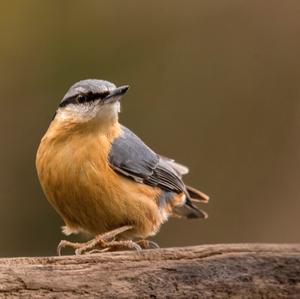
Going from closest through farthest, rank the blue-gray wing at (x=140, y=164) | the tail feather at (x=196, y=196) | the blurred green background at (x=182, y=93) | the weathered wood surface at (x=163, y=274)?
the weathered wood surface at (x=163, y=274) < the blue-gray wing at (x=140, y=164) < the tail feather at (x=196, y=196) < the blurred green background at (x=182, y=93)

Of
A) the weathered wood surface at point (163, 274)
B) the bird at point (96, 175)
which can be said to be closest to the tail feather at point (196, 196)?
the bird at point (96, 175)

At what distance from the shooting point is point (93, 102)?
461 cm

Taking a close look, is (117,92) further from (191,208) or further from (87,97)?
(191,208)

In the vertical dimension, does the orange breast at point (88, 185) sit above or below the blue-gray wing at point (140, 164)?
below

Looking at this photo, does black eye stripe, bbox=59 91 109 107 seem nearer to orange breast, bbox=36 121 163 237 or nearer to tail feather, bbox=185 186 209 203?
orange breast, bbox=36 121 163 237

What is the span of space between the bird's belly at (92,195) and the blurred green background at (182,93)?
8.53ft

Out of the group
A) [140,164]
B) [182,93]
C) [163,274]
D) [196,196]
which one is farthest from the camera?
[182,93]

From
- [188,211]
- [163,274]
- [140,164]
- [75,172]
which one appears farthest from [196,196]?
[163,274]

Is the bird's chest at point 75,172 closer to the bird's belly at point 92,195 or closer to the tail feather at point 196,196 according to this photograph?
the bird's belly at point 92,195

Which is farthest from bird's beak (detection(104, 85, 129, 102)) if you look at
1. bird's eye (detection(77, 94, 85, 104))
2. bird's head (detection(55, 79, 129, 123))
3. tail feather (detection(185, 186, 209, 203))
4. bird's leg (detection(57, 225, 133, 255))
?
tail feather (detection(185, 186, 209, 203))

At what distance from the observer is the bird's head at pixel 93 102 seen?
15.0ft

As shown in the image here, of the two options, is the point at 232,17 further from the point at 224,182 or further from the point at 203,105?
the point at 224,182

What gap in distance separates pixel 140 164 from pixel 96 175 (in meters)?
0.38

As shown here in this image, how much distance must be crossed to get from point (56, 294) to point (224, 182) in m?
4.07
